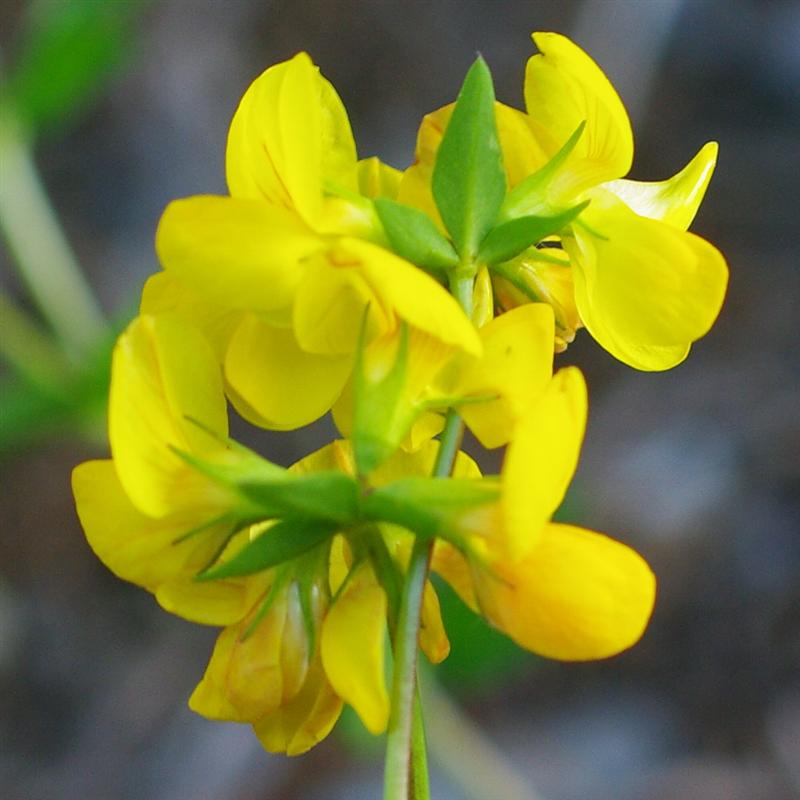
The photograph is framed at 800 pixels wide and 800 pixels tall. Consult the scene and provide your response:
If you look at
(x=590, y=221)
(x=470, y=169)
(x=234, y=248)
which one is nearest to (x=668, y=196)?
(x=590, y=221)

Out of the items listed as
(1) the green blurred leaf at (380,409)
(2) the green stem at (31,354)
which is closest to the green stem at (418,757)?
(1) the green blurred leaf at (380,409)

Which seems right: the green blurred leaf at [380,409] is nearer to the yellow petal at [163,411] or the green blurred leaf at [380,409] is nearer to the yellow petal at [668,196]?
the yellow petal at [163,411]

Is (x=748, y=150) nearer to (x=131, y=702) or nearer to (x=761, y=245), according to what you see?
(x=761, y=245)

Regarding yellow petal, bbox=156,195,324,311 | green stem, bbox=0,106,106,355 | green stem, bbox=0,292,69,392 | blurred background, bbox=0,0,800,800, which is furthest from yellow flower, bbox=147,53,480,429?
green stem, bbox=0,106,106,355

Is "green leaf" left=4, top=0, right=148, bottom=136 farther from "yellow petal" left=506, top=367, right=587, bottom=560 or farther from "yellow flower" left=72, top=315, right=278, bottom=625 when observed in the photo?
"yellow petal" left=506, top=367, right=587, bottom=560

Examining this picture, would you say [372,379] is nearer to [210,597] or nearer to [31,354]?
[210,597]

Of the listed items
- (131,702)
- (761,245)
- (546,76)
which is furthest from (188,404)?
(761,245)
